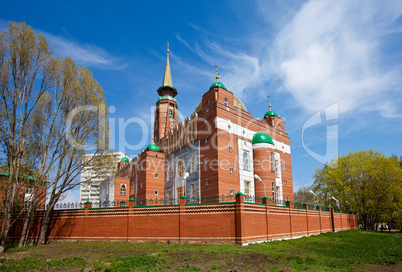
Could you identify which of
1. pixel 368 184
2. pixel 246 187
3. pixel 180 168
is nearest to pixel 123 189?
pixel 180 168

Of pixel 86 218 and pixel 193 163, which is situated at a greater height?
pixel 193 163

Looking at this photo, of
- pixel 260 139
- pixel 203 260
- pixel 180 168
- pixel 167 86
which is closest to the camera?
pixel 203 260

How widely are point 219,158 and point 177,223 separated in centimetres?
1009

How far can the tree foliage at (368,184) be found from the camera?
3278cm

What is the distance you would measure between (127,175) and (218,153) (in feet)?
70.5

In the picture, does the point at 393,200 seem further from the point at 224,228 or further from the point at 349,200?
the point at 224,228

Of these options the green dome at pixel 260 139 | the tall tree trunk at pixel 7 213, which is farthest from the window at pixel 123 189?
the tall tree trunk at pixel 7 213

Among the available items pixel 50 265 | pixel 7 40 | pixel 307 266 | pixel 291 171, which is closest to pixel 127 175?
pixel 291 171

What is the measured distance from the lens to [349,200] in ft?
121

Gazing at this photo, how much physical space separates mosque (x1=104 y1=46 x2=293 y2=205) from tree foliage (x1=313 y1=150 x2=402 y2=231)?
914 centimetres

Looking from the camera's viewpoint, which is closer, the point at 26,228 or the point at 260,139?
the point at 26,228

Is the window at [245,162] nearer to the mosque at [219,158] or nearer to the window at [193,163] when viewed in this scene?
the mosque at [219,158]

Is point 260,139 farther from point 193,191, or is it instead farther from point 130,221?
point 130,221

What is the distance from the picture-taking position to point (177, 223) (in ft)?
54.0
